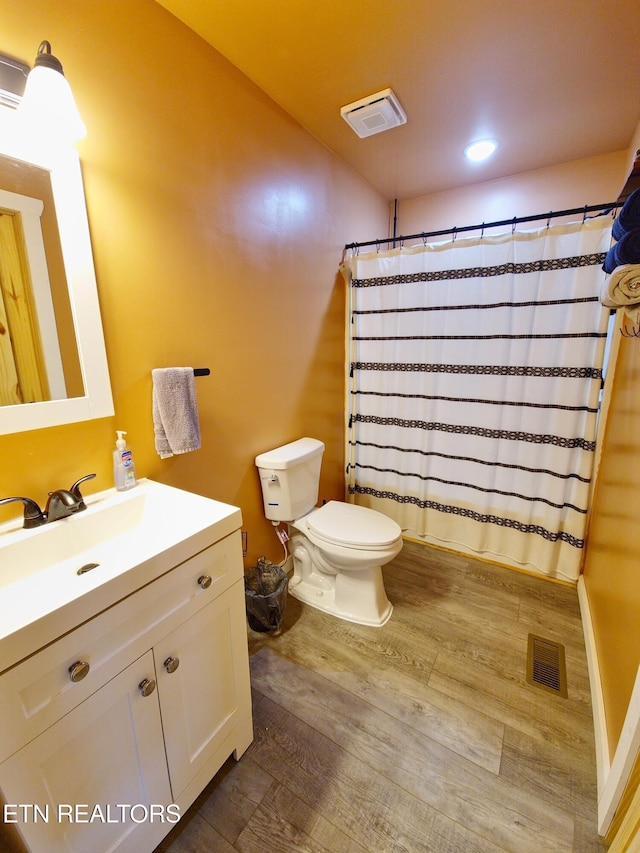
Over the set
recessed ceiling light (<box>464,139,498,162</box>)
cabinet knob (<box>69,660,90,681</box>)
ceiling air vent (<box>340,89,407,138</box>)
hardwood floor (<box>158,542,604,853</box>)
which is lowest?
hardwood floor (<box>158,542,604,853</box>)

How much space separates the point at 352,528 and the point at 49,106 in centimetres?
177

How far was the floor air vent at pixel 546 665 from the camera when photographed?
1412 mm

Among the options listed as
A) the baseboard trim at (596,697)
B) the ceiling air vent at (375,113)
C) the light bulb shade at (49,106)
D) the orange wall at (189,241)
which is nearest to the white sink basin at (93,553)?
the orange wall at (189,241)

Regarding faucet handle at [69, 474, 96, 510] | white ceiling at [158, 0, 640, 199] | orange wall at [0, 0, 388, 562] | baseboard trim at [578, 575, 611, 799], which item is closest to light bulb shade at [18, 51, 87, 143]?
orange wall at [0, 0, 388, 562]

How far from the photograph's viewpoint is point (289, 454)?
5.87 ft

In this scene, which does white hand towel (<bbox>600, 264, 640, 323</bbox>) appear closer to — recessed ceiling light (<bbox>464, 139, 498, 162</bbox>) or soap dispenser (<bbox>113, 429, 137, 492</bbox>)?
recessed ceiling light (<bbox>464, 139, 498, 162</bbox>)

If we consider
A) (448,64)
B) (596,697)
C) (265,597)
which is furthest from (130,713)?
(448,64)

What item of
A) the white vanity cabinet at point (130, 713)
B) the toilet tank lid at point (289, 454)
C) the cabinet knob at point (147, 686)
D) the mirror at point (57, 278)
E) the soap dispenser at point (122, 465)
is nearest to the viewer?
the white vanity cabinet at point (130, 713)

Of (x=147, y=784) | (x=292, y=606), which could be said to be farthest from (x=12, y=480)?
(x=292, y=606)

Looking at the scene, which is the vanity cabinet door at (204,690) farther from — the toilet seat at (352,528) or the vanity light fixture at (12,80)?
the vanity light fixture at (12,80)

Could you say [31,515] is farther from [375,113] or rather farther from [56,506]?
[375,113]

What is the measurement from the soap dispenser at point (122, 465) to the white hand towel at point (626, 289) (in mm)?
1606

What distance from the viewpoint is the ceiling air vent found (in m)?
1.58

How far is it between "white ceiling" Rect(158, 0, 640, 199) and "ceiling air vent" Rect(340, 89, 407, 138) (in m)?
0.03
